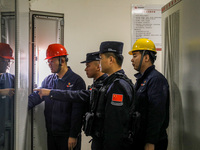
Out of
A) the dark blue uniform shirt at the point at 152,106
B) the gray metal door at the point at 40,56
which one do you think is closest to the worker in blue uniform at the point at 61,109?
the gray metal door at the point at 40,56

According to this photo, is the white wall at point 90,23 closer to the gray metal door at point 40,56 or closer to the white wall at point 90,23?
the white wall at point 90,23

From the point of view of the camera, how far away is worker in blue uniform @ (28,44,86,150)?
1.84 m

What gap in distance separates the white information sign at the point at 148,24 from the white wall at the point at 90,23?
96 mm

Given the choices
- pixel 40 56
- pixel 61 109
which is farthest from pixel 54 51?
pixel 61 109

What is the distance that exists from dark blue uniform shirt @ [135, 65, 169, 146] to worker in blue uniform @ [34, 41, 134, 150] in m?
0.23

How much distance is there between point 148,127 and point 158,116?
13 cm

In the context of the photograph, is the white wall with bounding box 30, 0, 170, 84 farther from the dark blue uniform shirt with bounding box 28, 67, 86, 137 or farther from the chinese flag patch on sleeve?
the chinese flag patch on sleeve

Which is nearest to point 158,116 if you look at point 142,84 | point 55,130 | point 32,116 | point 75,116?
point 142,84

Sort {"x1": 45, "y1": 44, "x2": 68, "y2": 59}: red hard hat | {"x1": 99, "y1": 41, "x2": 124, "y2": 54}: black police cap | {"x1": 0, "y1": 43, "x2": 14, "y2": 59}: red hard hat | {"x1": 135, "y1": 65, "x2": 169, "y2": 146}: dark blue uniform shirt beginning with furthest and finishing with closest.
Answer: {"x1": 45, "y1": 44, "x2": 68, "y2": 59}: red hard hat
{"x1": 99, "y1": 41, "x2": 124, "y2": 54}: black police cap
{"x1": 135, "y1": 65, "x2": 169, "y2": 146}: dark blue uniform shirt
{"x1": 0, "y1": 43, "x2": 14, "y2": 59}: red hard hat

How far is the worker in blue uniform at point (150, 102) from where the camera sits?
5.00 feet

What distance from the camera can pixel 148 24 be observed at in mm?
2852

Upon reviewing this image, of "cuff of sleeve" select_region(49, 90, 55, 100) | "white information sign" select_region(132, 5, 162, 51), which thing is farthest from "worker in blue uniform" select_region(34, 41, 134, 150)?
"white information sign" select_region(132, 5, 162, 51)

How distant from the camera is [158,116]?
152 centimetres

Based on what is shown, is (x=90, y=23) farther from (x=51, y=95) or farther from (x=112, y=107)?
(x=112, y=107)
